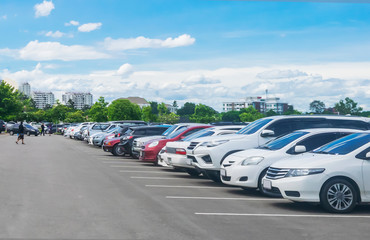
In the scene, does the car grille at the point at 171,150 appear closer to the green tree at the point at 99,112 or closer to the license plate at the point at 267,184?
the license plate at the point at 267,184

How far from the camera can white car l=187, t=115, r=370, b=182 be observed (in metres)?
13.6

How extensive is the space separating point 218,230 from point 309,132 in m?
5.04

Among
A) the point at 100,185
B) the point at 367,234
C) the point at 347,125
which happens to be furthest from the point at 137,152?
the point at 367,234

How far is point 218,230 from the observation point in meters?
7.62

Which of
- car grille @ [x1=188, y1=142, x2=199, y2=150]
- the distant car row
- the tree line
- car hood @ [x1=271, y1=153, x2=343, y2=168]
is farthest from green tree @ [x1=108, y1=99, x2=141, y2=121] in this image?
car hood @ [x1=271, y1=153, x2=343, y2=168]

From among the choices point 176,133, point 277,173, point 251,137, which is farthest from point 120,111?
point 277,173

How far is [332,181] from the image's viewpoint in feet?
30.9

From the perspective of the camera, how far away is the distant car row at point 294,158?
31.0 feet

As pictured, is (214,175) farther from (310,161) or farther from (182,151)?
(310,161)

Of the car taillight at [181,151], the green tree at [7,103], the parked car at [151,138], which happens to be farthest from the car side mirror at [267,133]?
the green tree at [7,103]

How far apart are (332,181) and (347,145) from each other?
1.00m

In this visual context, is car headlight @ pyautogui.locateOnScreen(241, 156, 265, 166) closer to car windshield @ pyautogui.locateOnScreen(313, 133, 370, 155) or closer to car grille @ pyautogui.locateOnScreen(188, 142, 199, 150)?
car windshield @ pyautogui.locateOnScreen(313, 133, 370, 155)

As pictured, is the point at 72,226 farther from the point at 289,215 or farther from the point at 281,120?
the point at 281,120

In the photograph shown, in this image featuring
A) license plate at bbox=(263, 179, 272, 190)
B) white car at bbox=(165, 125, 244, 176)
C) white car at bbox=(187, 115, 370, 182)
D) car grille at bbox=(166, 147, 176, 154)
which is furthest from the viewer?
car grille at bbox=(166, 147, 176, 154)
